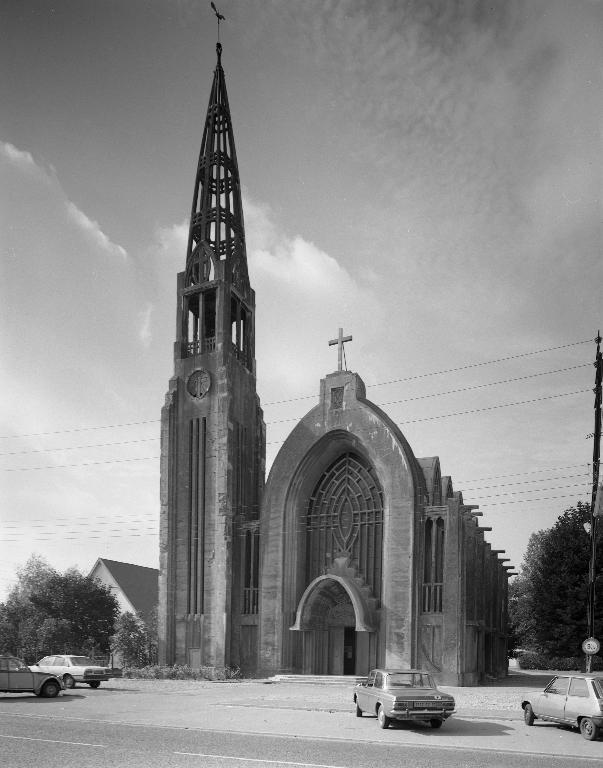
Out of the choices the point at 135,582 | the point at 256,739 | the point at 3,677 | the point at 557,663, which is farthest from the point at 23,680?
the point at 135,582

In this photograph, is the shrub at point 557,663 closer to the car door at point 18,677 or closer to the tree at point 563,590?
the tree at point 563,590

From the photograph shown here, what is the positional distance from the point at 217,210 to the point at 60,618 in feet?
95.1

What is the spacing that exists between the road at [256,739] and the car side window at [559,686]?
0.86 meters

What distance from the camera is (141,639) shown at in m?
51.7

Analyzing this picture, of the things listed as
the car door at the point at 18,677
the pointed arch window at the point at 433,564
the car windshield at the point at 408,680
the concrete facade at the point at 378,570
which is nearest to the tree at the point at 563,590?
the concrete facade at the point at 378,570

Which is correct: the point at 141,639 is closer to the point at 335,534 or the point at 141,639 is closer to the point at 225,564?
the point at 225,564

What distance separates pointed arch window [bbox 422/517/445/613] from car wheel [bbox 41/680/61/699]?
16943 mm

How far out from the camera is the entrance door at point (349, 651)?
4156cm

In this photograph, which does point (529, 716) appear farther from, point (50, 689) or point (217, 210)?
point (217, 210)

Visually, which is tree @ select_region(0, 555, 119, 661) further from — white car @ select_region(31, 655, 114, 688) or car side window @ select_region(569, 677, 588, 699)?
car side window @ select_region(569, 677, 588, 699)

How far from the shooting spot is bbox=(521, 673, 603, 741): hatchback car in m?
17.6

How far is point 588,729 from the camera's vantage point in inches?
690

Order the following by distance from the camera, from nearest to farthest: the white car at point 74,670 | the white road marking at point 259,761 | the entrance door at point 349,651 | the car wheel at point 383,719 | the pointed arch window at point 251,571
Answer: the white road marking at point 259,761 < the car wheel at point 383,719 < the white car at point 74,670 < the entrance door at point 349,651 < the pointed arch window at point 251,571

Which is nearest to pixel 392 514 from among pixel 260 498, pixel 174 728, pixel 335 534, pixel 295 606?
pixel 335 534
